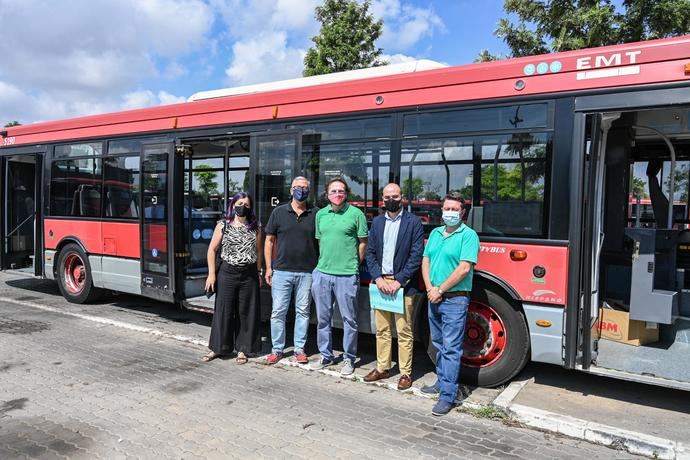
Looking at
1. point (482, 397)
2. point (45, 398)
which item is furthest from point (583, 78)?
point (45, 398)

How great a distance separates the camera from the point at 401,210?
4793mm

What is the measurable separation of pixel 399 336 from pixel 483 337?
0.82 m

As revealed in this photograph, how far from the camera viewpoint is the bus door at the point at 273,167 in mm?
5934

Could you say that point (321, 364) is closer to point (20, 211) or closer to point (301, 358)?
point (301, 358)

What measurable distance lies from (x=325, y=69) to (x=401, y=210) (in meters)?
10.6

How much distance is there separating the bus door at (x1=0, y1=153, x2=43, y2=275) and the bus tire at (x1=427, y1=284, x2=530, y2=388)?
772cm

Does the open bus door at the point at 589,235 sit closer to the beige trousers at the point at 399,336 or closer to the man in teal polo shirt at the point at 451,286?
the man in teal polo shirt at the point at 451,286

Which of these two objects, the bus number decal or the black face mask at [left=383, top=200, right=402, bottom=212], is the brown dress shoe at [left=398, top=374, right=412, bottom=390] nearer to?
the bus number decal

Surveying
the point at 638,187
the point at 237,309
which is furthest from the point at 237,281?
the point at 638,187

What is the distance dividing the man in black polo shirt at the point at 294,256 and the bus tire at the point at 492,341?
4.55 feet

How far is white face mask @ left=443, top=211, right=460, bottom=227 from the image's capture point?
427 cm

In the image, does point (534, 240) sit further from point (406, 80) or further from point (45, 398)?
point (45, 398)

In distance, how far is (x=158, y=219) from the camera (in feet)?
23.7

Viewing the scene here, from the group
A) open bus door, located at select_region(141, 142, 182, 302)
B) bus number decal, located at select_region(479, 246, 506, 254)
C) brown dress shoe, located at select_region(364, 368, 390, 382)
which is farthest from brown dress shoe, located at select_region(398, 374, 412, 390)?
open bus door, located at select_region(141, 142, 182, 302)
